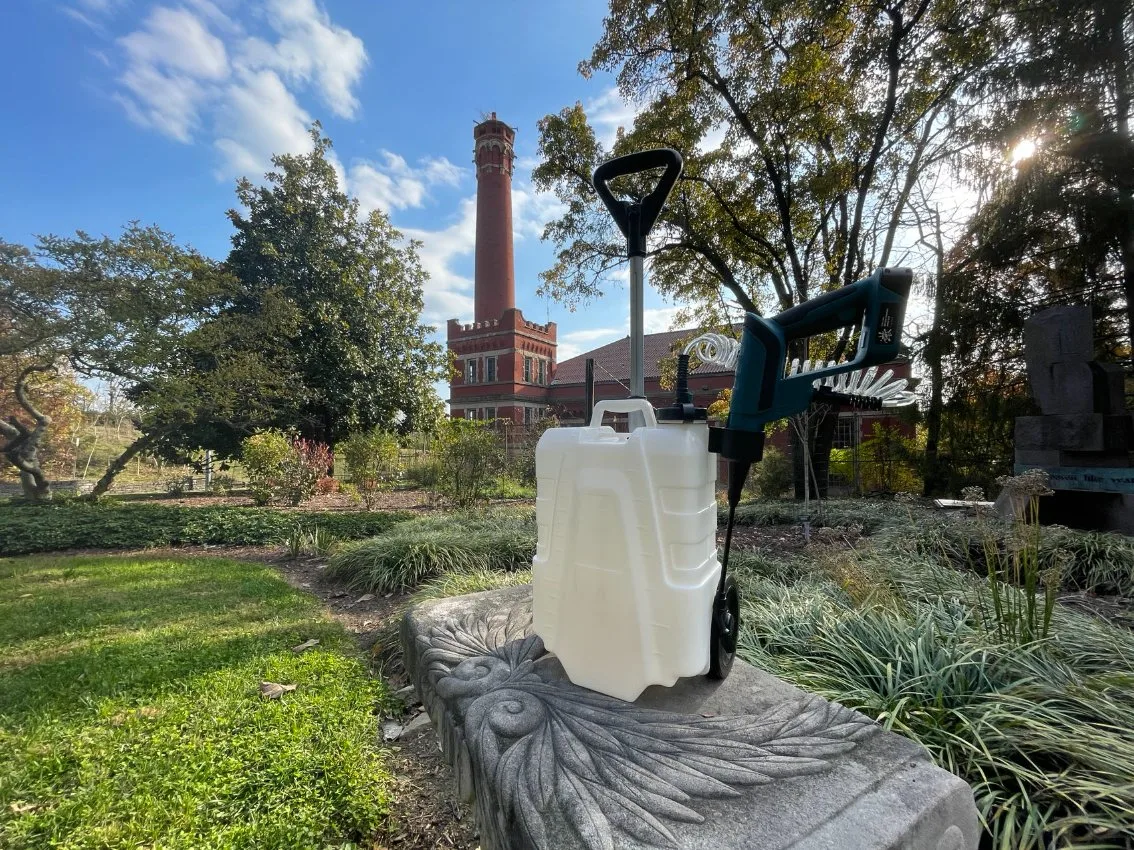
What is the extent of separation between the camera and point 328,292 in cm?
1109

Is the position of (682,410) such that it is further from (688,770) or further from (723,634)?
(688,770)

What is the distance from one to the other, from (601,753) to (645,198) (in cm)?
137

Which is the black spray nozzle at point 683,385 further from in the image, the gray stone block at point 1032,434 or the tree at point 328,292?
the tree at point 328,292

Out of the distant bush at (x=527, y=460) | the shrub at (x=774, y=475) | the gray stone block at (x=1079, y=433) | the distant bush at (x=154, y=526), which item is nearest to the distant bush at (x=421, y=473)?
the distant bush at (x=527, y=460)

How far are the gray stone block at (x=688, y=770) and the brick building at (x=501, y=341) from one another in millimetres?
20121

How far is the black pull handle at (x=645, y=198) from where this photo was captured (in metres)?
1.29

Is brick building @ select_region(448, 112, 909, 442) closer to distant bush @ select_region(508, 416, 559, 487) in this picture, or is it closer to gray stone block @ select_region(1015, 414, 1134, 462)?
distant bush @ select_region(508, 416, 559, 487)

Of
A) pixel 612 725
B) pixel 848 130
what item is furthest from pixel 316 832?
pixel 848 130

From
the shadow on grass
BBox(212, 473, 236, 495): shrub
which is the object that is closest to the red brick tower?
BBox(212, 473, 236, 495): shrub

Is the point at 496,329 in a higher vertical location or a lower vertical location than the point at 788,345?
higher

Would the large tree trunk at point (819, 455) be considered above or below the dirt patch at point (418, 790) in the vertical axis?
above

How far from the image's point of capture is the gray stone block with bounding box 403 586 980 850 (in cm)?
82

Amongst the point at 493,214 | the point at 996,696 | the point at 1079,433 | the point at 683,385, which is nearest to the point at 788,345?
the point at 683,385

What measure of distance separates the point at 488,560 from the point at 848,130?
8.07 meters
